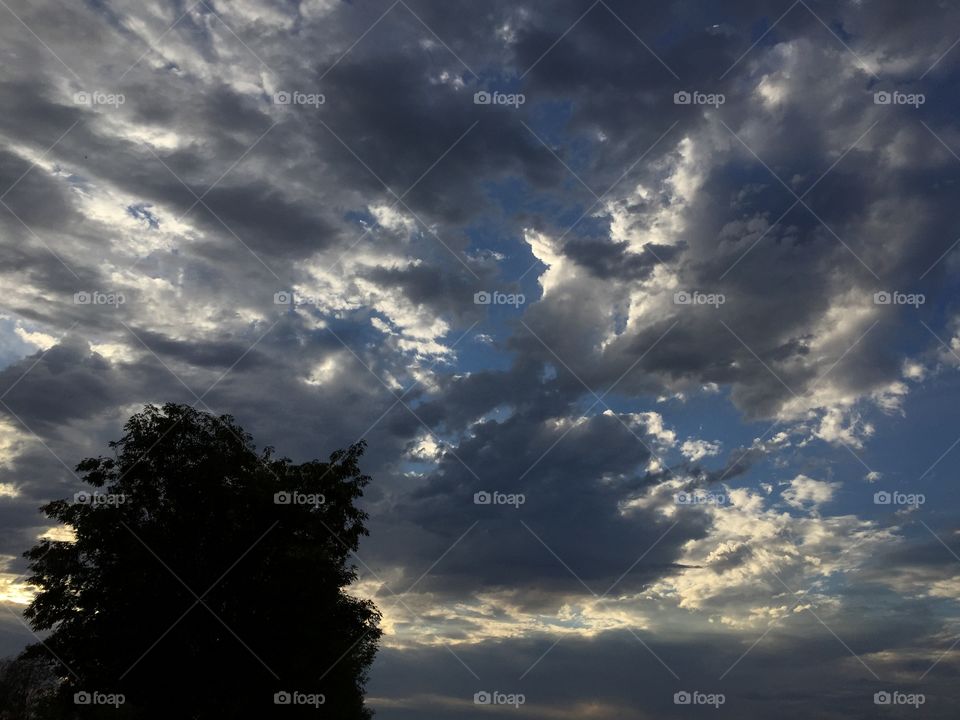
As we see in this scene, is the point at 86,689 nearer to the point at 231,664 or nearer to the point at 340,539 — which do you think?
the point at 231,664

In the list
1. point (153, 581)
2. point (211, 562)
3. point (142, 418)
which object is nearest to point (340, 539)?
point (211, 562)

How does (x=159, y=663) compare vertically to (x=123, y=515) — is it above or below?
below

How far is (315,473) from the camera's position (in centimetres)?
3312

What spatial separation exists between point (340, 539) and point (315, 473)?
2.97 metres

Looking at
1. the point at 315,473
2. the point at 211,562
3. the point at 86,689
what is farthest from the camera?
the point at 315,473

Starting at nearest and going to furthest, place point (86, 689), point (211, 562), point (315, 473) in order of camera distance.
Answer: point (86, 689) → point (211, 562) → point (315, 473)

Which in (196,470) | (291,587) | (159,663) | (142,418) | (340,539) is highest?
(142,418)

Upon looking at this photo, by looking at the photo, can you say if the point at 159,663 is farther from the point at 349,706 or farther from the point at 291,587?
the point at 349,706

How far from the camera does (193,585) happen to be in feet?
99.7

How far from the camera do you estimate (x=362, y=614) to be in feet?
110

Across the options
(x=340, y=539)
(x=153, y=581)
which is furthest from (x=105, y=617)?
(x=340, y=539)

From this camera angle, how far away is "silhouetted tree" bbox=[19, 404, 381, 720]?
29.3m

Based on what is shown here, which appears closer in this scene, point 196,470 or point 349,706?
point 196,470

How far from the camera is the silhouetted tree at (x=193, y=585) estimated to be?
29.3 metres
